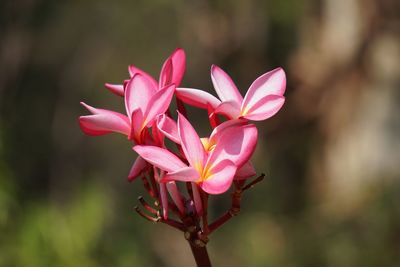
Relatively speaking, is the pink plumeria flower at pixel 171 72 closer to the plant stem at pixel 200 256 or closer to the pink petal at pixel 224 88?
the pink petal at pixel 224 88

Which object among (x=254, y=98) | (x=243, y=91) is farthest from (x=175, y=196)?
(x=243, y=91)

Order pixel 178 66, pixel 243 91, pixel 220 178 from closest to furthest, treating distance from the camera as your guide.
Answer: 1. pixel 220 178
2. pixel 178 66
3. pixel 243 91

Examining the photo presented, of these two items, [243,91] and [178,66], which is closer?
[178,66]

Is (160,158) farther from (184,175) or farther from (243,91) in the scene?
(243,91)

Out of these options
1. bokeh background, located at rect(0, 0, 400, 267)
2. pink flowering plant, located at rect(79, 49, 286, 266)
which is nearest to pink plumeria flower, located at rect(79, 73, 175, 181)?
pink flowering plant, located at rect(79, 49, 286, 266)

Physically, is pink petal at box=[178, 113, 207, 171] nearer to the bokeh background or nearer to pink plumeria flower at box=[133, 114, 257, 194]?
pink plumeria flower at box=[133, 114, 257, 194]

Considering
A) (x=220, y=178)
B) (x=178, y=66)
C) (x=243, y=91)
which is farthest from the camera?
(x=243, y=91)
